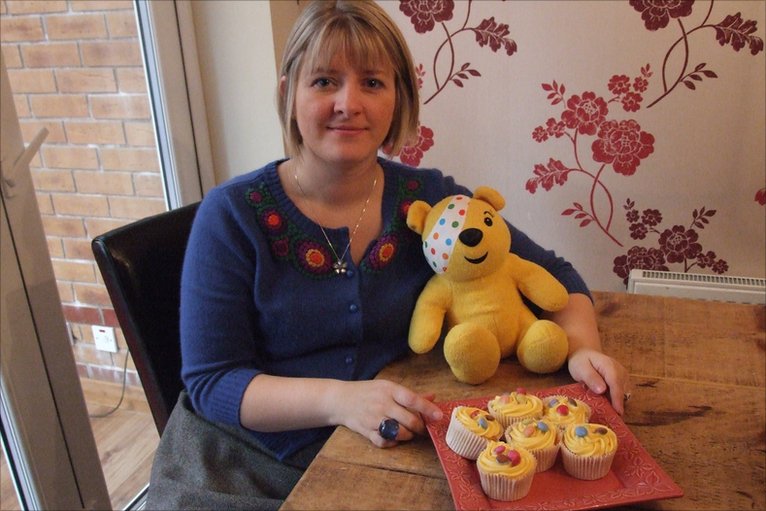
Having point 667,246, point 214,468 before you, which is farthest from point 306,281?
point 667,246

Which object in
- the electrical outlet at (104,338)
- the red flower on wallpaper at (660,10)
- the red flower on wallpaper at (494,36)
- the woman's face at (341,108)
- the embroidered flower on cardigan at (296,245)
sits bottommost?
the electrical outlet at (104,338)

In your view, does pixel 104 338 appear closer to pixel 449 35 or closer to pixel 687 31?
pixel 449 35

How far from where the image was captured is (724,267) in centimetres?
158

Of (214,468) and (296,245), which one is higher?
(296,245)

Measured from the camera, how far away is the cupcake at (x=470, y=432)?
0.73 m

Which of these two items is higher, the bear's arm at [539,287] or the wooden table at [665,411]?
the bear's arm at [539,287]

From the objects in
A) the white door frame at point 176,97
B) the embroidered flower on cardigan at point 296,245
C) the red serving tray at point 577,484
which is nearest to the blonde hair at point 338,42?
the embroidered flower on cardigan at point 296,245

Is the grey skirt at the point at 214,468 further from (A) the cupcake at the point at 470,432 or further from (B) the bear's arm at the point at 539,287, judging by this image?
(B) the bear's arm at the point at 539,287

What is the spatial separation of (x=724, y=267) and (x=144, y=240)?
1.40 metres

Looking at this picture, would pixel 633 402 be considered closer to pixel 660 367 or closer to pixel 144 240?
pixel 660 367

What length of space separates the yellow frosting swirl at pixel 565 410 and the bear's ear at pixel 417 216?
348 millimetres

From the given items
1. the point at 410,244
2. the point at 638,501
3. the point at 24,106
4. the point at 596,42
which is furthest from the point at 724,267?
the point at 24,106

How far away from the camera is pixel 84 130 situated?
1.61 meters

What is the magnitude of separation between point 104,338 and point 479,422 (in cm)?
139
